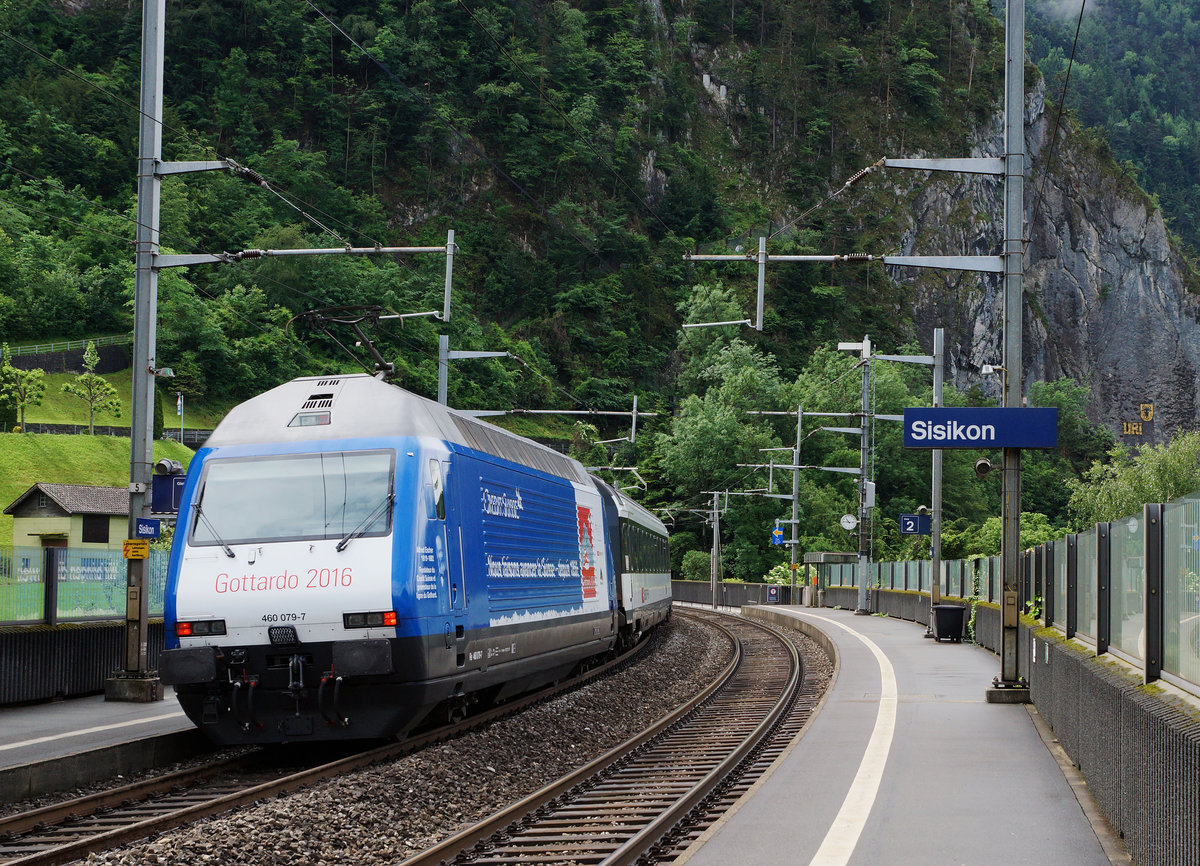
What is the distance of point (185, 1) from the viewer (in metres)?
134

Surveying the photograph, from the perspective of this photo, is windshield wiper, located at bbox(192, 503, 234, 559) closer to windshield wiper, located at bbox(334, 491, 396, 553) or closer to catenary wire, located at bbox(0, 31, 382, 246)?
windshield wiper, located at bbox(334, 491, 396, 553)

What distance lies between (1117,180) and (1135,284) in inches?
528

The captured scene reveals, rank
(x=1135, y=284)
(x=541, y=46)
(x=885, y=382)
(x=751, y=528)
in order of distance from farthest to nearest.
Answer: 1. (x=1135, y=284)
2. (x=541, y=46)
3. (x=885, y=382)
4. (x=751, y=528)

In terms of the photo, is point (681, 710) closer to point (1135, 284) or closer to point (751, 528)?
point (751, 528)

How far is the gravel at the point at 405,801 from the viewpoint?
9000 mm

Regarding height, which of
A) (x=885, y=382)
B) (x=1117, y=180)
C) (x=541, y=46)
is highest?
(x=541, y=46)

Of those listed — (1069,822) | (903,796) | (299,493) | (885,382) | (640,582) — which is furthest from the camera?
(885,382)

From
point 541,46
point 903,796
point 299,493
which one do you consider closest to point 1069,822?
point 903,796

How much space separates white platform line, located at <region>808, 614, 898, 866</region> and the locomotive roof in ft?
18.0

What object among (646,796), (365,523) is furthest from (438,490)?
(646,796)

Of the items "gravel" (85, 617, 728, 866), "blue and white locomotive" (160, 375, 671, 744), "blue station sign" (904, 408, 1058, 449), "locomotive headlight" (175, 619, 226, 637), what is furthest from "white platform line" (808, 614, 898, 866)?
"locomotive headlight" (175, 619, 226, 637)

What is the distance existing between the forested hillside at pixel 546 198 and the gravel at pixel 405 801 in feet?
223

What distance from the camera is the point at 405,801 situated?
36.3 feet

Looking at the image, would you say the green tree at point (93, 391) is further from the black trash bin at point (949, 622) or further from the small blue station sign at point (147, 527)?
the small blue station sign at point (147, 527)
